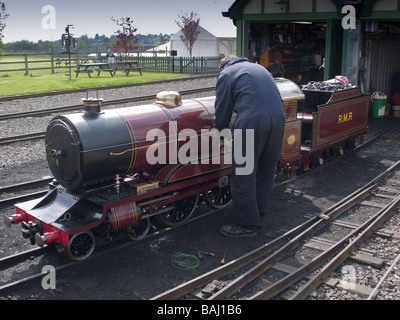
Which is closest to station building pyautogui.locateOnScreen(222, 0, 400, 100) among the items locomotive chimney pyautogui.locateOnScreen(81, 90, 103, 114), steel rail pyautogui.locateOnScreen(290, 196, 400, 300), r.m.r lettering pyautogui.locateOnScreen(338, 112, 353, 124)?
r.m.r lettering pyautogui.locateOnScreen(338, 112, 353, 124)

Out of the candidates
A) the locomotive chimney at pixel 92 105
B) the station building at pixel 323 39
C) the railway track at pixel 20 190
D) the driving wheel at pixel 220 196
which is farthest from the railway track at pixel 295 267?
the station building at pixel 323 39

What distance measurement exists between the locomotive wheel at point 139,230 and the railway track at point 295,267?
148 centimetres

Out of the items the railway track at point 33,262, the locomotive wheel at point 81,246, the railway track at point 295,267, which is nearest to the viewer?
the railway track at point 295,267

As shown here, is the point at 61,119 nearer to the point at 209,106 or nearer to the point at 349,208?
the point at 209,106

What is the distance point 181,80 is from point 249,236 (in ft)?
55.5

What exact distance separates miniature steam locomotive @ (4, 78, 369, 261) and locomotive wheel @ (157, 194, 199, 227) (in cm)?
2

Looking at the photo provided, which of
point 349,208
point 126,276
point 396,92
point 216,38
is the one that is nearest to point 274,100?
point 349,208

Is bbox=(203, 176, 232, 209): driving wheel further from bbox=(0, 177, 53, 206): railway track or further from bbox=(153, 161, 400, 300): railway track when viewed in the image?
bbox=(0, 177, 53, 206): railway track

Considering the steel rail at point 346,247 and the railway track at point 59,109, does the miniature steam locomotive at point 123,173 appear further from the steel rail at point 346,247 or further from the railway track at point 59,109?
the railway track at point 59,109

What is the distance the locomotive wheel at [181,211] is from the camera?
710cm

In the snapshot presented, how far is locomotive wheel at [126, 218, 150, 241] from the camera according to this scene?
6445 mm

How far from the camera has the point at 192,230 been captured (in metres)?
6.90

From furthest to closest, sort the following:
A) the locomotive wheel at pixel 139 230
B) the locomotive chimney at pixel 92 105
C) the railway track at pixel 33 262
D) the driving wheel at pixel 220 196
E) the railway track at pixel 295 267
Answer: the driving wheel at pixel 220 196, the locomotive wheel at pixel 139 230, the locomotive chimney at pixel 92 105, the railway track at pixel 33 262, the railway track at pixel 295 267

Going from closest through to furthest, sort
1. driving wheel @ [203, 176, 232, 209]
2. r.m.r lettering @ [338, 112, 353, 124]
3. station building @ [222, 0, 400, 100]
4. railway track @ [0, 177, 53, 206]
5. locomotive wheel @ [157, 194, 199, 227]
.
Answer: locomotive wheel @ [157, 194, 199, 227]
driving wheel @ [203, 176, 232, 209]
railway track @ [0, 177, 53, 206]
r.m.r lettering @ [338, 112, 353, 124]
station building @ [222, 0, 400, 100]
